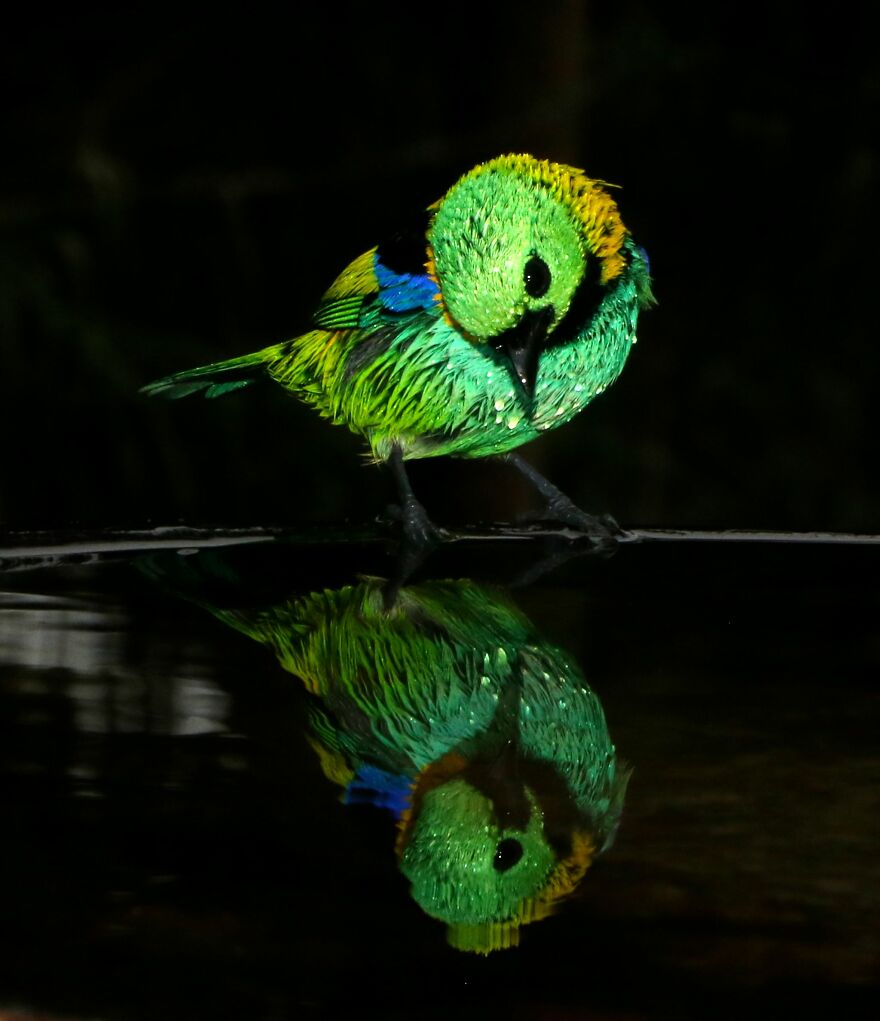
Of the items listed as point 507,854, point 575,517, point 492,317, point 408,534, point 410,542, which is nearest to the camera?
point 507,854

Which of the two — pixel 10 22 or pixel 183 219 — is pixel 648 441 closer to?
pixel 183 219

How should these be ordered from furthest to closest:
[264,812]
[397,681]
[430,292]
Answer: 1. [430,292]
2. [397,681]
3. [264,812]

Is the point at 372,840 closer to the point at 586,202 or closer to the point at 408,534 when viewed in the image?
the point at 408,534

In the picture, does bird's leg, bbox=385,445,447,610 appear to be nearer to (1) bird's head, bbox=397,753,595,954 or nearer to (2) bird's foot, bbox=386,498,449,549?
(2) bird's foot, bbox=386,498,449,549

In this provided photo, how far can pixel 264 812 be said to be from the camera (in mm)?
1170

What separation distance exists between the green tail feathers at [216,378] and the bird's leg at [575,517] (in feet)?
1.93

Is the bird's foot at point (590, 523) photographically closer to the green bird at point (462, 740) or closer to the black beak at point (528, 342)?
the black beak at point (528, 342)

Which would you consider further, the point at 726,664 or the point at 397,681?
the point at 726,664

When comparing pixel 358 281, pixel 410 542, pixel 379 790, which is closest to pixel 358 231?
pixel 358 281

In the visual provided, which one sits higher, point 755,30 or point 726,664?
point 755,30

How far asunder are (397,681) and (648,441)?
187 inches

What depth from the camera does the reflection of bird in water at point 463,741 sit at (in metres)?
1.06

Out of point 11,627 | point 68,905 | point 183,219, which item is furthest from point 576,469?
point 68,905

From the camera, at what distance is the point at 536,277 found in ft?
9.86
